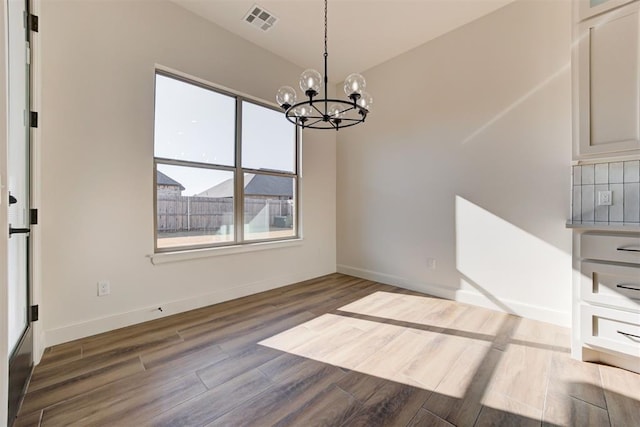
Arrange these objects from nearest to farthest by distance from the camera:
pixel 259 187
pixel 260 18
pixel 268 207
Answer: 1. pixel 260 18
2. pixel 259 187
3. pixel 268 207

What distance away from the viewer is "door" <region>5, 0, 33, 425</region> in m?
1.51

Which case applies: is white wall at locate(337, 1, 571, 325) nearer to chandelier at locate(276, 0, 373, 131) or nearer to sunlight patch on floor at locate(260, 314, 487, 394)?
sunlight patch on floor at locate(260, 314, 487, 394)

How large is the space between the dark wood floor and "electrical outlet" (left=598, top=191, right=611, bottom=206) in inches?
46.9

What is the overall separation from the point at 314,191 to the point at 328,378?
2.74 metres

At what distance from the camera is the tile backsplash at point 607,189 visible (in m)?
2.04

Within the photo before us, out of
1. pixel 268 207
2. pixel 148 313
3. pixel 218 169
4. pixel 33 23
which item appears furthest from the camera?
pixel 268 207

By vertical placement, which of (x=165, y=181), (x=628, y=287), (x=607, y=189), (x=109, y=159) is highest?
(x=109, y=159)

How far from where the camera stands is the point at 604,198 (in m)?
2.14

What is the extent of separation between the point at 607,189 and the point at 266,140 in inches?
134

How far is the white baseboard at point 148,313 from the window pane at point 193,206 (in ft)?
1.93

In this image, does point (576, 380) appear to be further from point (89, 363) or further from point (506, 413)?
point (89, 363)

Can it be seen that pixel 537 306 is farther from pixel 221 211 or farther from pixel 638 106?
pixel 221 211

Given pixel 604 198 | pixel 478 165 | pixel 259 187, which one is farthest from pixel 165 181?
pixel 604 198

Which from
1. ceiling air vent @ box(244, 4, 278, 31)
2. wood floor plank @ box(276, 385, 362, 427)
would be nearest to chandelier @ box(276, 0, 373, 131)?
ceiling air vent @ box(244, 4, 278, 31)
